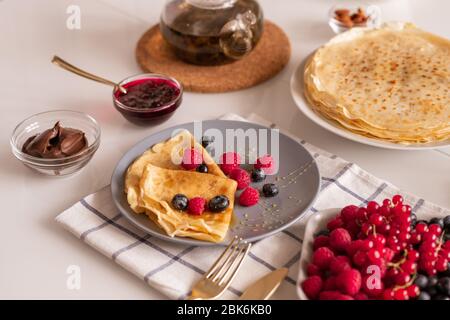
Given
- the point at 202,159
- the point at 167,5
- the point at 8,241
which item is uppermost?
the point at 167,5

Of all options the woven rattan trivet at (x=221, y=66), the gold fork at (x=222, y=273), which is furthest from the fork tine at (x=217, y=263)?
the woven rattan trivet at (x=221, y=66)

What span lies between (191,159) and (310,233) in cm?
37

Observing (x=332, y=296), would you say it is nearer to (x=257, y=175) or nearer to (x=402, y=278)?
(x=402, y=278)

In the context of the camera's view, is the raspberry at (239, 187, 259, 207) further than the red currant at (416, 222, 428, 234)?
Yes

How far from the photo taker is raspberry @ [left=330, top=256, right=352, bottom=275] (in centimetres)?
126

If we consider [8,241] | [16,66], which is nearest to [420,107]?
[8,241]

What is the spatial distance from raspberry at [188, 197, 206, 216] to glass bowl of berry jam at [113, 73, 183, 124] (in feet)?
1.35

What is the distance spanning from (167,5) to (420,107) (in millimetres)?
832

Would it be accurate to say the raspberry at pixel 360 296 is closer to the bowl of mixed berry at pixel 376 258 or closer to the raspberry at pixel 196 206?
the bowl of mixed berry at pixel 376 258

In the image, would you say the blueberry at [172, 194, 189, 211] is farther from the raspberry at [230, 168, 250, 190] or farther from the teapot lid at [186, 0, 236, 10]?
the teapot lid at [186, 0, 236, 10]

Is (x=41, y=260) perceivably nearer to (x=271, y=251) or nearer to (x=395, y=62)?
(x=271, y=251)

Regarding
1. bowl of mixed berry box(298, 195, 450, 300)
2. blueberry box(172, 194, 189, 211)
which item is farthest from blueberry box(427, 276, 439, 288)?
blueberry box(172, 194, 189, 211)

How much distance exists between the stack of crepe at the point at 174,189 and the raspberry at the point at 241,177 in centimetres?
3

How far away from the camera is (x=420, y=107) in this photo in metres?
1.73
